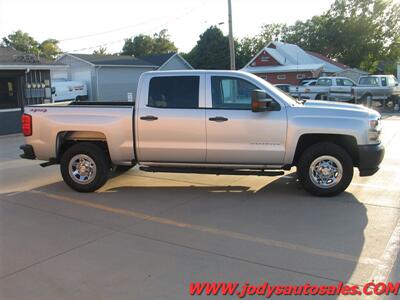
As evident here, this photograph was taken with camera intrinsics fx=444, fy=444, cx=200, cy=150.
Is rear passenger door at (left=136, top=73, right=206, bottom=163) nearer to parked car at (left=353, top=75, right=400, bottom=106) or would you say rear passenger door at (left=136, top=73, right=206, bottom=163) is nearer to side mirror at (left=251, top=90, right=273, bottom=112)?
side mirror at (left=251, top=90, right=273, bottom=112)

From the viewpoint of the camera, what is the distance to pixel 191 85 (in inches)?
278

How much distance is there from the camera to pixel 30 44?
283 feet

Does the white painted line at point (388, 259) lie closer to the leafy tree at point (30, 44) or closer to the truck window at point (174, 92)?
the truck window at point (174, 92)

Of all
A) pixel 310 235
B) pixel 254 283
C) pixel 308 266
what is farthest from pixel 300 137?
pixel 254 283

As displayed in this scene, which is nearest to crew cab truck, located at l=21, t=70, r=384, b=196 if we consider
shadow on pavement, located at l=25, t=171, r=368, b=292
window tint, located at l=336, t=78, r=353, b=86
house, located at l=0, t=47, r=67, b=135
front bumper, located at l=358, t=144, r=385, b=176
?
front bumper, located at l=358, t=144, r=385, b=176

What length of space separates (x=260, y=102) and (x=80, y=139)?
3.04 metres

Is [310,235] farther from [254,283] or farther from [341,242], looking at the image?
[254,283]

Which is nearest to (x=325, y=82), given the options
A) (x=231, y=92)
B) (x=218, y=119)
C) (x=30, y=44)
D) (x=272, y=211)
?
(x=231, y=92)

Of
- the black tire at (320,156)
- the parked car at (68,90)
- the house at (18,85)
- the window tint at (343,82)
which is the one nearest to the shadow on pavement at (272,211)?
the black tire at (320,156)

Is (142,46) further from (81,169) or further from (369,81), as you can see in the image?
(81,169)

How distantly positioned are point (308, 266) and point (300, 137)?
2823 millimetres

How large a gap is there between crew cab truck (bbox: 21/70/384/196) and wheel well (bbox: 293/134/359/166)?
0.02 m

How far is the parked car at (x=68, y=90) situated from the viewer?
95.1ft

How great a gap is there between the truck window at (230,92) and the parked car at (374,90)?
21.2 metres
